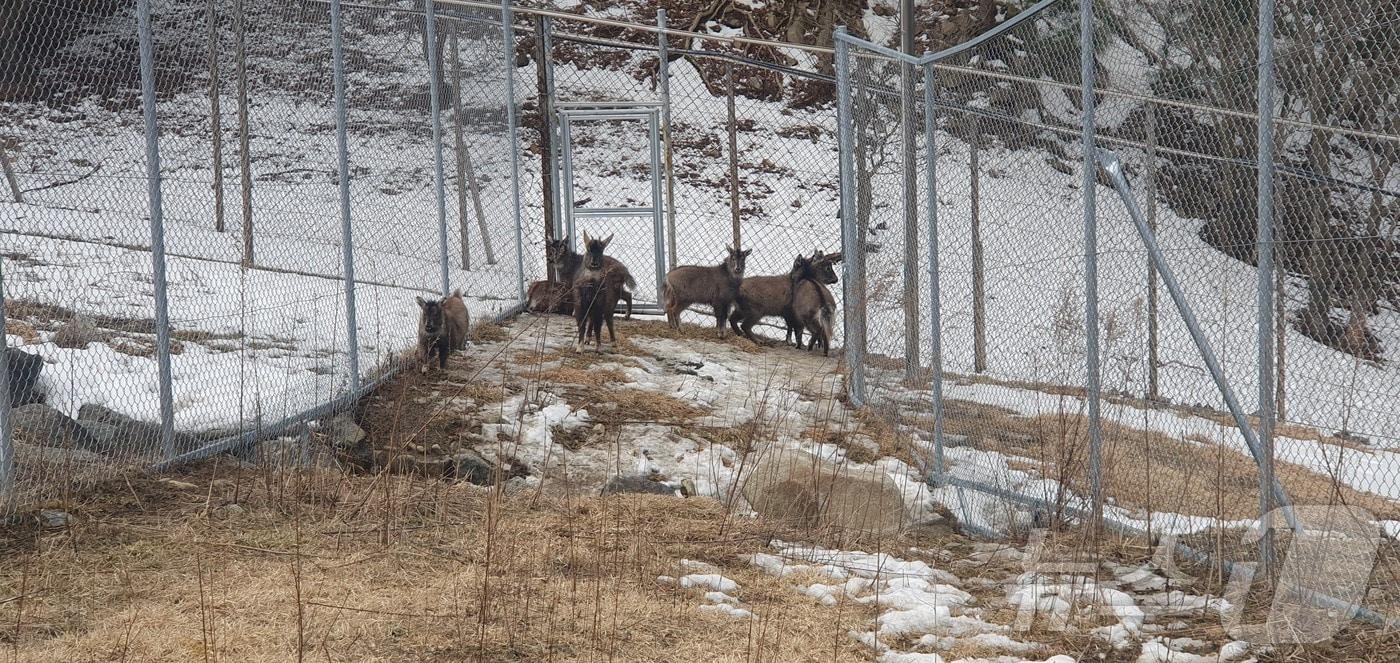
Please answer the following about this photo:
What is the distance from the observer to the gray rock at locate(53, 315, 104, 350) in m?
7.33

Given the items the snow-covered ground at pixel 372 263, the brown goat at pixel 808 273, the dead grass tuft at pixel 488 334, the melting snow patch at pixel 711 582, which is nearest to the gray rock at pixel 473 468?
the snow-covered ground at pixel 372 263

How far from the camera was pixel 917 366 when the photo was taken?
975cm

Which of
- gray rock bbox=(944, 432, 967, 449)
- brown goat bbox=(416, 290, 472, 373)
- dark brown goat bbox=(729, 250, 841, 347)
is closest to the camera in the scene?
gray rock bbox=(944, 432, 967, 449)

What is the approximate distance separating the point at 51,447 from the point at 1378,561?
6.26m

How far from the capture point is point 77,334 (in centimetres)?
738

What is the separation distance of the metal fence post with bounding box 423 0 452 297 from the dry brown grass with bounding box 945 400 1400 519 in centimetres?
609

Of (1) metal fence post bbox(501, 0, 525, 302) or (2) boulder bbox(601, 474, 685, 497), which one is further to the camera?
(1) metal fence post bbox(501, 0, 525, 302)

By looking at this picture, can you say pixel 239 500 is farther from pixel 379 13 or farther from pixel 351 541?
pixel 379 13

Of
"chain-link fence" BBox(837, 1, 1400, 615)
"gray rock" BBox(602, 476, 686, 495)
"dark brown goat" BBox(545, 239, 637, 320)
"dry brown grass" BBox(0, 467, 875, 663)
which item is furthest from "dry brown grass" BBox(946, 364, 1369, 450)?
"dark brown goat" BBox(545, 239, 637, 320)

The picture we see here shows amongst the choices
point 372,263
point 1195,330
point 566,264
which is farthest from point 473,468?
point 566,264

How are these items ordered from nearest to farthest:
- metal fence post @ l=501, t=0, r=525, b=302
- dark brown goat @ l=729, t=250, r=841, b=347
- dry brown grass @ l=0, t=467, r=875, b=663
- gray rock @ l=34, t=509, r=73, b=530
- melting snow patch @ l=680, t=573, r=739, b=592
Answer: dry brown grass @ l=0, t=467, r=875, b=663 < melting snow patch @ l=680, t=573, r=739, b=592 < gray rock @ l=34, t=509, r=73, b=530 < metal fence post @ l=501, t=0, r=525, b=302 < dark brown goat @ l=729, t=250, r=841, b=347

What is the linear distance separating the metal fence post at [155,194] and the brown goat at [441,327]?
3.37m

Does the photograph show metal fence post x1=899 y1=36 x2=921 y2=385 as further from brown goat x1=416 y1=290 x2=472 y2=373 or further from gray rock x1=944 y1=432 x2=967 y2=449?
brown goat x1=416 y1=290 x2=472 y2=373

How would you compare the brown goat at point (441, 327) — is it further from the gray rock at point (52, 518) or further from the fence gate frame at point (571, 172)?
the gray rock at point (52, 518)
